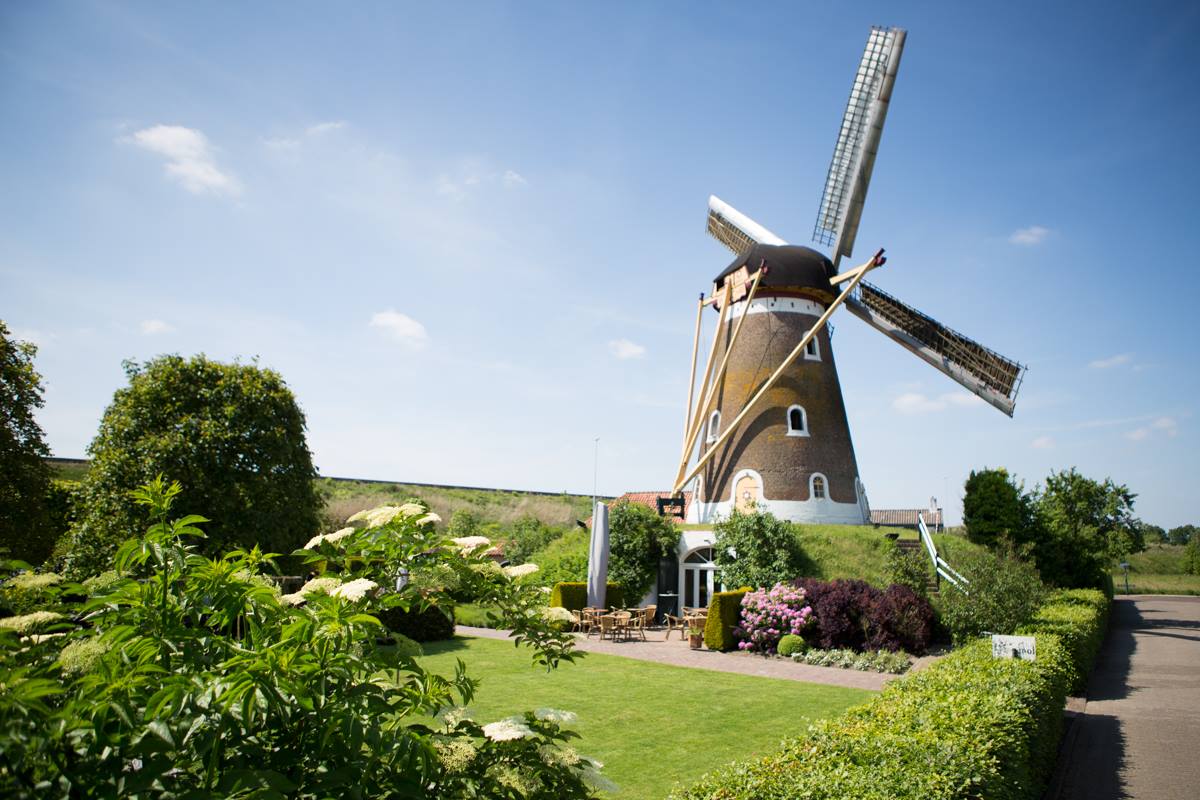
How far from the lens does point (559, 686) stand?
11.9 metres

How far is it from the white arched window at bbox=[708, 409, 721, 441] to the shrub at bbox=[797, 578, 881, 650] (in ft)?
25.5

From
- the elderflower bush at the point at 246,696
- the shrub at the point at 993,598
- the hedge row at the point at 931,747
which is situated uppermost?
the elderflower bush at the point at 246,696

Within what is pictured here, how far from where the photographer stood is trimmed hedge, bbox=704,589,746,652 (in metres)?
17.2

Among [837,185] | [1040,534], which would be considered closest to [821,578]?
[1040,534]

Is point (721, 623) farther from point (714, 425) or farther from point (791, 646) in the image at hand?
point (714, 425)

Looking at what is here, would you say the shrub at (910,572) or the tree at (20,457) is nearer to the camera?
the tree at (20,457)

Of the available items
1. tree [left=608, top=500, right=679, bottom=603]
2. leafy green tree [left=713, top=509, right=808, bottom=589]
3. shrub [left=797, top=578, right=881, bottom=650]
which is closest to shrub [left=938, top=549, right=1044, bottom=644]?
shrub [left=797, top=578, right=881, bottom=650]

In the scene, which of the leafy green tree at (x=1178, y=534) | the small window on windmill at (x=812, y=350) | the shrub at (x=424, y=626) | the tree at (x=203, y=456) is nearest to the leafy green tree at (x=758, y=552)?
the small window on windmill at (x=812, y=350)

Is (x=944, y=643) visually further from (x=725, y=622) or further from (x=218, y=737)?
(x=218, y=737)

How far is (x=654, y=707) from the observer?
414 inches

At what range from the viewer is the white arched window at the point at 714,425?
23844 millimetres

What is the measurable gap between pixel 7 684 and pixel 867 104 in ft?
87.8

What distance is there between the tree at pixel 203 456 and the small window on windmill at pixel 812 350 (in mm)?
16446

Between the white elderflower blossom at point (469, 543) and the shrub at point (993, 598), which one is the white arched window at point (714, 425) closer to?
the shrub at point (993, 598)
